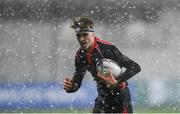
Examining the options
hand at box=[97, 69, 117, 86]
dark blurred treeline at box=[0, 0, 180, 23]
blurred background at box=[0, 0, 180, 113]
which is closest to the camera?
hand at box=[97, 69, 117, 86]

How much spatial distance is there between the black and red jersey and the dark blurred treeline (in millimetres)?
13270

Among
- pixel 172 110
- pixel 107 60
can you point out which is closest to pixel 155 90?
pixel 172 110

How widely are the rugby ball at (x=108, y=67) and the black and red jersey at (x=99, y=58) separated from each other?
0.13 feet

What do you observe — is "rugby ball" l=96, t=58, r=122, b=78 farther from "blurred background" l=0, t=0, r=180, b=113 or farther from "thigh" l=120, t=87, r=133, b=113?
"blurred background" l=0, t=0, r=180, b=113

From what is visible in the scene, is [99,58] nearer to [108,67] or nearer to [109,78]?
[108,67]

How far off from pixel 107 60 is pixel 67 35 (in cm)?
1288

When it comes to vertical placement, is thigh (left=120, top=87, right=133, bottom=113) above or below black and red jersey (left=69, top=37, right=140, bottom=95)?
below

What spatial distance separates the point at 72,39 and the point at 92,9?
2.11 metres

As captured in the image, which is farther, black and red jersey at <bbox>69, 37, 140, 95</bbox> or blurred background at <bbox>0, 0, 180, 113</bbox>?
blurred background at <bbox>0, 0, 180, 113</bbox>

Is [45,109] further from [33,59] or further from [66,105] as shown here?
[33,59]

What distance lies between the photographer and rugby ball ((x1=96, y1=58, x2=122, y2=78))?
5941 millimetres

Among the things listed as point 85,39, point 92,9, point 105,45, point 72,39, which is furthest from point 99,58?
point 92,9

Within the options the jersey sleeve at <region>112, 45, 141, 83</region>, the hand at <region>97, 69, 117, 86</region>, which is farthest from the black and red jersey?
the hand at <region>97, 69, 117, 86</region>

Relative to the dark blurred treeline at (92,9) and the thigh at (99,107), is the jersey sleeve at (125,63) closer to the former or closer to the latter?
the thigh at (99,107)
